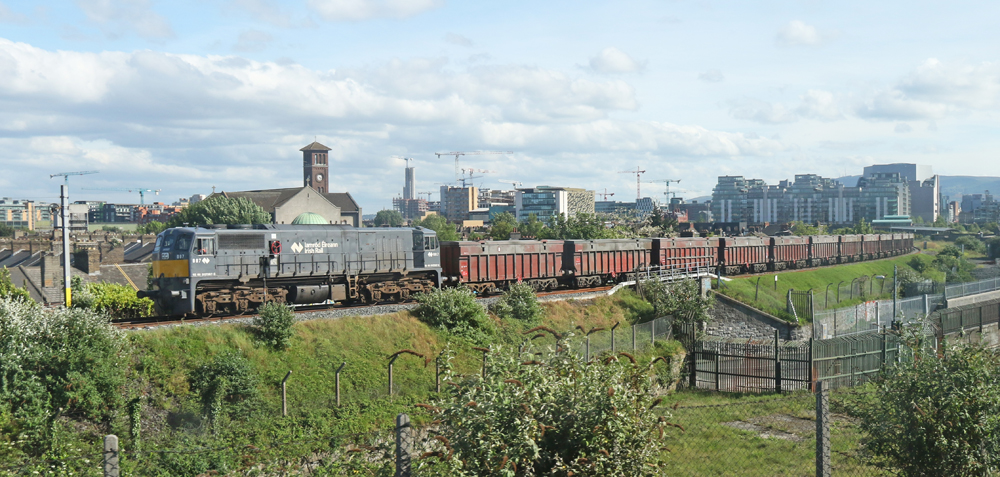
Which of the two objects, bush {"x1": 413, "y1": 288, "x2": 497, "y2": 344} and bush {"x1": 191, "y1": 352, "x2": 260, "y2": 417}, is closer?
bush {"x1": 191, "y1": 352, "x2": 260, "y2": 417}

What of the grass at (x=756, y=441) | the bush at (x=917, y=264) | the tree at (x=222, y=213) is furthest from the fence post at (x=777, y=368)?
the tree at (x=222, y=213)

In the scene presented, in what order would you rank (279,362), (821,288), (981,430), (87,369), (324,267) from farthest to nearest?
A: (821,288), (324,267), (279,362), (87,369), (981,430)

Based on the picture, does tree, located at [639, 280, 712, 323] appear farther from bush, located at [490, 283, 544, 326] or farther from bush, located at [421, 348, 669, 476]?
bush, located at [421, 348, 669, 476]

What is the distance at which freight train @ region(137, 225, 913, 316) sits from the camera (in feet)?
89.4

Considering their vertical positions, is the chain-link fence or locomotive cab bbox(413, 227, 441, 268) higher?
locomotive cab bbox(413, 227, 441, 268)

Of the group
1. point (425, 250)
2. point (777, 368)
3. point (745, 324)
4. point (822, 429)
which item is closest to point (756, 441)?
point (777, 368)

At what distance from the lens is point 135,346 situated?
20.2m

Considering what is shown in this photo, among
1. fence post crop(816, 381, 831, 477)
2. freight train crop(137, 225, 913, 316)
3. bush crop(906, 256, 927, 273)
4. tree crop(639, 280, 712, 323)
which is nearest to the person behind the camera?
fence post crop(816, 381, 831, 477)

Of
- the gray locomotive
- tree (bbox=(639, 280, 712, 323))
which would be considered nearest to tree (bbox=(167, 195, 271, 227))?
the gray locomotive

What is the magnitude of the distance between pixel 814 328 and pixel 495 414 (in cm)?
3265

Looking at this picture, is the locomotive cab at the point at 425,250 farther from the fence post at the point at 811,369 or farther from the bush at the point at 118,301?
the fence post at the point at 811,369

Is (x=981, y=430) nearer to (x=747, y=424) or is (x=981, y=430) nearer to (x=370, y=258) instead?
(x=747, y=424)

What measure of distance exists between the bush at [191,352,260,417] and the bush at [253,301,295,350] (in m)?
2.91

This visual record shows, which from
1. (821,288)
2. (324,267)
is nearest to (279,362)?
(324,267)
